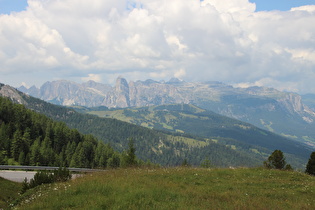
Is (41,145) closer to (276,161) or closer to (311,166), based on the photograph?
(276,161)

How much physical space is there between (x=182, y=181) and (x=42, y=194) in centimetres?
1007

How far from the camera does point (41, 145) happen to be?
88.9m

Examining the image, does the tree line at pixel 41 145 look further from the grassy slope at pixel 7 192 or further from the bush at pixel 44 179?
the bush at pixel 44 179

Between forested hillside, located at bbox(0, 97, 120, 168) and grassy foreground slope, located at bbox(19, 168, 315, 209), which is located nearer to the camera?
grassy foreground slope, located at bbox(19, 168, 315, 209)

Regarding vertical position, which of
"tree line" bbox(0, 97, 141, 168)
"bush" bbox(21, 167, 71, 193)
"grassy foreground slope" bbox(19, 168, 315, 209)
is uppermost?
"grassy foreground slope" bbox(19, 168, 315, 209)

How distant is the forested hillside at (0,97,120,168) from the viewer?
74.7 metres

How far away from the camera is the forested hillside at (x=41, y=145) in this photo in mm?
74688

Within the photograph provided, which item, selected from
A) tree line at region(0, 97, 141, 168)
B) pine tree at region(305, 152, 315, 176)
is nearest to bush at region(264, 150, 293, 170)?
pine tree at region(305, 152, 315, 176)

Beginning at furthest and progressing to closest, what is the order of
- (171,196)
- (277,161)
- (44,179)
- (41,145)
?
(41,145) < (277,161) < (44,179) < (171,196)

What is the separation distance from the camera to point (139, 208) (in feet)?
35.3

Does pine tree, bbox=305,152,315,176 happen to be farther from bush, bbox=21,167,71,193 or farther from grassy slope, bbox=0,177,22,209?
grassy slope, bbox=0,177,22,209

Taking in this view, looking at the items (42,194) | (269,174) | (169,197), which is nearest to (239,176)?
(269,174)

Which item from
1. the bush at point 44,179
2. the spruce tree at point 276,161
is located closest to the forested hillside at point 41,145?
the spruce tree at point 276,161

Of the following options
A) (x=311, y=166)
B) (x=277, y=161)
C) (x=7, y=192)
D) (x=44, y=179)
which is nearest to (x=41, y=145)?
(x=7, y=192)
